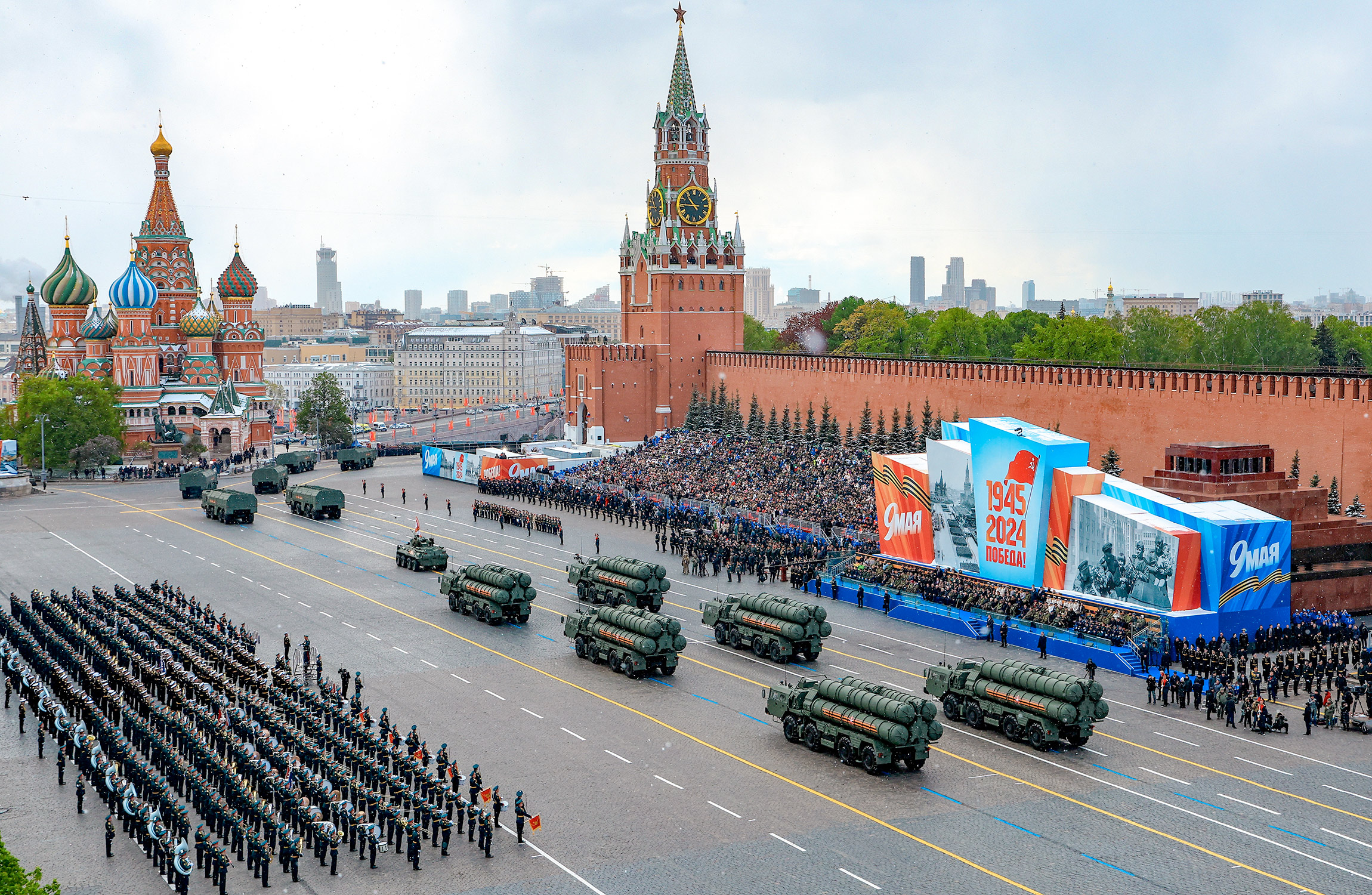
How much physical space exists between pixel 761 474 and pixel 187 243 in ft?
206

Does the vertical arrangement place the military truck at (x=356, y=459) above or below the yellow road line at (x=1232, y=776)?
above

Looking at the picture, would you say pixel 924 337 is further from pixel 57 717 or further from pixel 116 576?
pixel 57 717

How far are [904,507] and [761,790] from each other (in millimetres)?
21149

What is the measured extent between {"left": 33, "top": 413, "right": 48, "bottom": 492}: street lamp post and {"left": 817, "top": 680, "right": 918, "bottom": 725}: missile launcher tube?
63367mm

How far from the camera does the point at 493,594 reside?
133 feet

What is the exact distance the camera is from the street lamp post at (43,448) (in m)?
80.1

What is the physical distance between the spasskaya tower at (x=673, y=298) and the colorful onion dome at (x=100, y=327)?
37405 millimetres

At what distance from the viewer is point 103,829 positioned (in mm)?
24766

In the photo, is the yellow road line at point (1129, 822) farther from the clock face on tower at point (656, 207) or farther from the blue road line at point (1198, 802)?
the clock face on tower at point (656, 207)

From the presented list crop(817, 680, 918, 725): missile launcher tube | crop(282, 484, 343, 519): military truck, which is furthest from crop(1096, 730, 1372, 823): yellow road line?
crop(282, 484, 343, 519): military truck

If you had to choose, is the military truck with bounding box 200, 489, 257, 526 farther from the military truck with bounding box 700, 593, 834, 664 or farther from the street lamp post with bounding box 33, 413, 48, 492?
the military truck with bounding box 700, 593, 834, 664

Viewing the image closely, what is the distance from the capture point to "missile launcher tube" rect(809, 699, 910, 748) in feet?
87.0

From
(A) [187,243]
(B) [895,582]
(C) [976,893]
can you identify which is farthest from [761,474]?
(A) [187,243]

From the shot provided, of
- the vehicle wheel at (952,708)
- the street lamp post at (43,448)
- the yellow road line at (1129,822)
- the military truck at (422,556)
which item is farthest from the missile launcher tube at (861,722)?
the street lamp post at (43,448)
